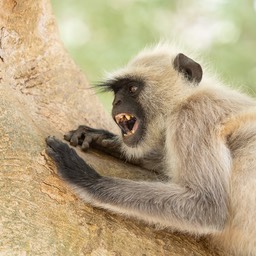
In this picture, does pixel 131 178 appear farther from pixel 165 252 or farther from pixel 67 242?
pixel 67 242

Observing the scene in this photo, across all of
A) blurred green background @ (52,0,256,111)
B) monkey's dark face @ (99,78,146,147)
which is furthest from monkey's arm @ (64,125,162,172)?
blurred green background @ (52,0,256,111)

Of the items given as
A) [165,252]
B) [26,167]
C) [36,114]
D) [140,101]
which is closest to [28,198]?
[26,167]

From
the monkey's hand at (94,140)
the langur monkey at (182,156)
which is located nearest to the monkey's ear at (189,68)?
the langur monkey at (182,156)

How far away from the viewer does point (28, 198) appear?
279 cm

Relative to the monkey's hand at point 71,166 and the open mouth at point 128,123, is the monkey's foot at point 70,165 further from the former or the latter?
the open mouth at point 128,123

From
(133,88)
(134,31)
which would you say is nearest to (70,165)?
(133,88)

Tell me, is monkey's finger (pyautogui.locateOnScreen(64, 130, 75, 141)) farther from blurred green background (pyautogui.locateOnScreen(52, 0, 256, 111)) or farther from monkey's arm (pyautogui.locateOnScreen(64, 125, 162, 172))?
blurred green background (pyautogui.locateOnScreen(52, 0, 256, 111))

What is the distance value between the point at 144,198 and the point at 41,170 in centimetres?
58

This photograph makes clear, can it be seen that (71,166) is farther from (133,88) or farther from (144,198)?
(133,88)

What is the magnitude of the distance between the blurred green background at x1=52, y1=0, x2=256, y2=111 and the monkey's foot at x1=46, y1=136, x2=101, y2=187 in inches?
169

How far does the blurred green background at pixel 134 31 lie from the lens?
766 cm

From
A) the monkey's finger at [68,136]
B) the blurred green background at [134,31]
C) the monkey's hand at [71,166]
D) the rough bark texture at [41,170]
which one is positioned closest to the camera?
the rough bark texture at [41,170]

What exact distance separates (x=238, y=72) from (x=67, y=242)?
5.62 meters

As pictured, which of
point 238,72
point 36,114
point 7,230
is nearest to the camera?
point 7,230
